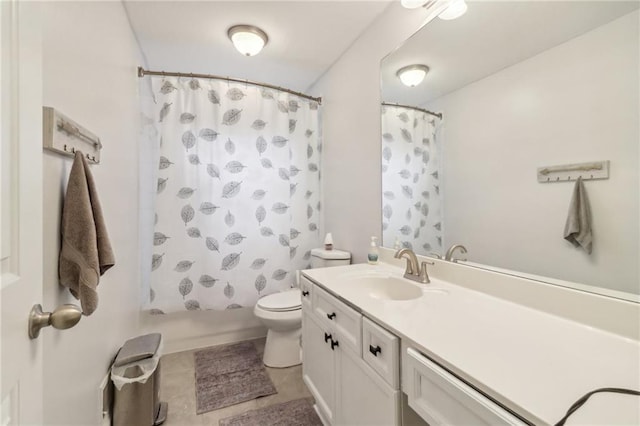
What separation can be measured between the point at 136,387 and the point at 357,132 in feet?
6.67

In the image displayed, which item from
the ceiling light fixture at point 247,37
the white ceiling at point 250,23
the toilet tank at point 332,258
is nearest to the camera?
the white ceiling at point 250,23

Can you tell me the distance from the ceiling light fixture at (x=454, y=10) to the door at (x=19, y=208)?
59.1 inches

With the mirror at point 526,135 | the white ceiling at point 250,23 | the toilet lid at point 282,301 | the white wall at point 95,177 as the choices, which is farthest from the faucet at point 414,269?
the white ceiling at point 250,23

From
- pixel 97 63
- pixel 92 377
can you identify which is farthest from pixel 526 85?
pixel 92 377

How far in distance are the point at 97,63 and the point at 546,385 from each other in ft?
6.49

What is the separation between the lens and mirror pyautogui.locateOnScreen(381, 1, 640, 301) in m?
0.79

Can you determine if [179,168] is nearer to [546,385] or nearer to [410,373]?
[410,373]

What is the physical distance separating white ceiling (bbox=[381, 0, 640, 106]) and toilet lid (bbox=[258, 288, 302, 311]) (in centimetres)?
155

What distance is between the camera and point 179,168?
6.60 ft

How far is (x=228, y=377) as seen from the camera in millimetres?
1875

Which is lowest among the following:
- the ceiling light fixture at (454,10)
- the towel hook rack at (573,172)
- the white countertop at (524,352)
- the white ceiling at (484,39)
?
the white countertop at (524,352)

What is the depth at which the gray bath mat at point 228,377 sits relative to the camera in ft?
5.47

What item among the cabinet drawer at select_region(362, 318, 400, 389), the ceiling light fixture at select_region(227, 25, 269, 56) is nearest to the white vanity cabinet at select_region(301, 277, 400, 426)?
the cabinet drawer at select_region(362, 318, 400, 389)

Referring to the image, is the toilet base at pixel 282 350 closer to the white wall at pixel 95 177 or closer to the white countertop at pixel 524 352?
the white wall at pixel 95 177
